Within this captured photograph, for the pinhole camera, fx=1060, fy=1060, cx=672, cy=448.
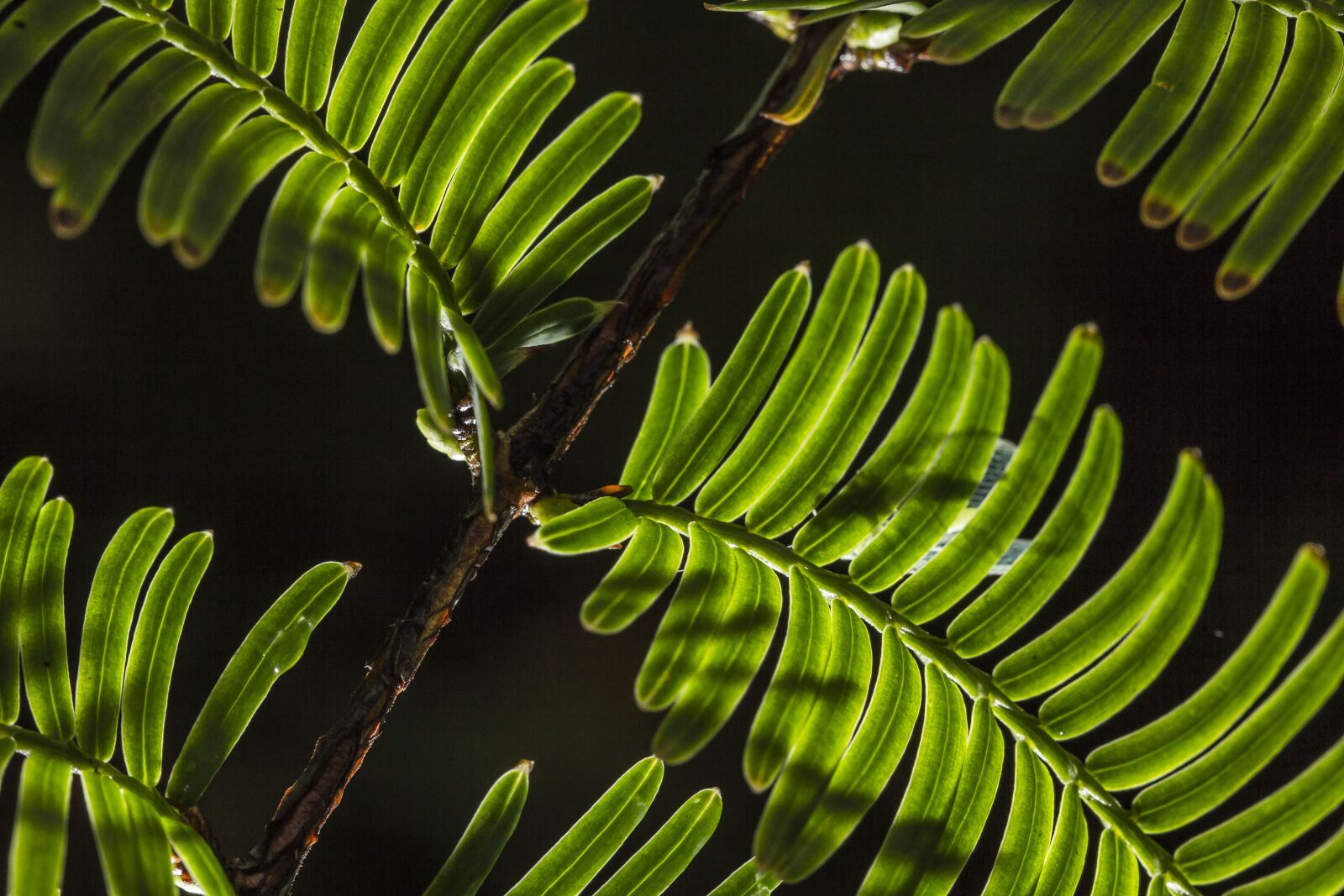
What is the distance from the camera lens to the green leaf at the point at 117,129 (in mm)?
374

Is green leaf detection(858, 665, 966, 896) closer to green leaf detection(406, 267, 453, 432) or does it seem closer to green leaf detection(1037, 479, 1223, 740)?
green leaf detection(1037, 479, 1223, 740)

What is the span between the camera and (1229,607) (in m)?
1.29

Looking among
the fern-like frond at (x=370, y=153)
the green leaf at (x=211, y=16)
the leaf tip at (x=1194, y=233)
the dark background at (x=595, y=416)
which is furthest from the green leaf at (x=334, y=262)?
the dark background at (x=595, y=416)

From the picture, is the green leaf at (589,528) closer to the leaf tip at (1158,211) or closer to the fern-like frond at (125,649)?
the fern-like frond at (125,649)

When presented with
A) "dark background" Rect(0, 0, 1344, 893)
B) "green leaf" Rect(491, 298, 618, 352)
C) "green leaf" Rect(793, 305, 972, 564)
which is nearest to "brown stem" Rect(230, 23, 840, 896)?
"green leaf" Rect(491, 298, 618, 352)

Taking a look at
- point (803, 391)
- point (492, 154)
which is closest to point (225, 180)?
point (492, 154)

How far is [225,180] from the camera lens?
0.39m

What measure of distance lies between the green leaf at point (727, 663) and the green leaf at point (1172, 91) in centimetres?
21

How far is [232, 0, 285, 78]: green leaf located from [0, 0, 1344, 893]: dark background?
2.74 feet

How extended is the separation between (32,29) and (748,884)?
17.3 inches

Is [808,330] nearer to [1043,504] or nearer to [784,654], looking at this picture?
[784,654]

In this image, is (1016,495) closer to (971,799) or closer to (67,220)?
(971,799)

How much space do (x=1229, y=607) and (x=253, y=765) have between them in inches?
46.8

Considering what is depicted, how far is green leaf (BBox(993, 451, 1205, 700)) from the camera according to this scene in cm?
42
